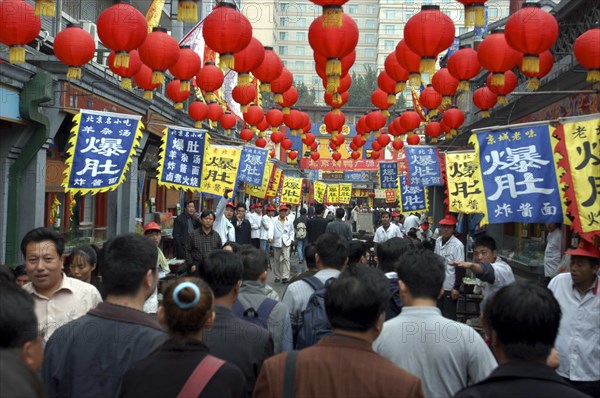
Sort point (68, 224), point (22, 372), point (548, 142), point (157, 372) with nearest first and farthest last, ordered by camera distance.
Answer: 1. point (22, 372)
2. point (157, 372)
3. point (548, 142)
4. point (68, 224)

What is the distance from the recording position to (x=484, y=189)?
7438mm

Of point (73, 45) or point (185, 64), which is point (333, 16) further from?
point (73, 45)

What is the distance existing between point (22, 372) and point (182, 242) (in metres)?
9.72

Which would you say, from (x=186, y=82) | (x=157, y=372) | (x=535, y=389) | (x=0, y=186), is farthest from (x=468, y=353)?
(x=0, y=186)

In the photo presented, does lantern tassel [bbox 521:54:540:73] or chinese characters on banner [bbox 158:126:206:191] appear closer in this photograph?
lantern tassel [bbox 521:54:540:73]

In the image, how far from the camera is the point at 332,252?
593 cm

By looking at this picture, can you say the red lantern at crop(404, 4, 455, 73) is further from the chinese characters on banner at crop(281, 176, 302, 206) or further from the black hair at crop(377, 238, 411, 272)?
the chinese characters on banner at crop(281, 176, 302, 206)

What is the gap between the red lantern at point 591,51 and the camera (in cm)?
818

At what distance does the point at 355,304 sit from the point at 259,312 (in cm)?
178

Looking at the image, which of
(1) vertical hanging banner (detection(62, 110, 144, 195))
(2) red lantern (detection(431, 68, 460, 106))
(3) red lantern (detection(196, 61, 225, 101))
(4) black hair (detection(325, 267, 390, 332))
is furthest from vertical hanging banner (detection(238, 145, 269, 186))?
(4) black hair (detection(325, 267, 390, 332))

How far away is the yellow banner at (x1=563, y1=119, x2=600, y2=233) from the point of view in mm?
6254

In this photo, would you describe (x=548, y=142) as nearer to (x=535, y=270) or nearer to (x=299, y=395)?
(x=299, y=395)

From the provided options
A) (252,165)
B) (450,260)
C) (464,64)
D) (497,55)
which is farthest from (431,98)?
(252,165)

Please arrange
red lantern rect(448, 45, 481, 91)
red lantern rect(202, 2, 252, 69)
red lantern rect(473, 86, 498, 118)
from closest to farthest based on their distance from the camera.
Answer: red lantern rect(202, 2, 252, 69) → red lantern rect(448, 45, 481, 91) → red lantern rect(473, 86, 498, 118)
